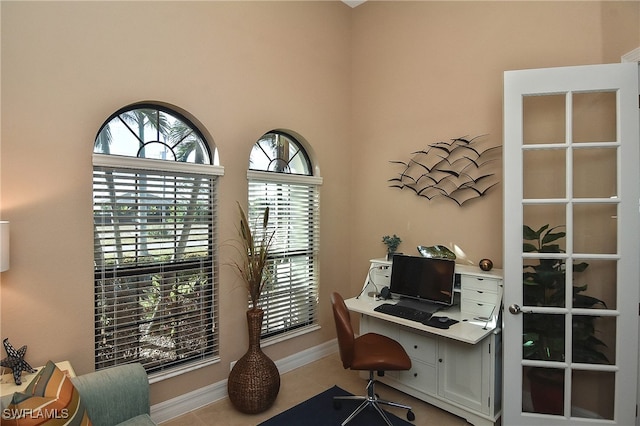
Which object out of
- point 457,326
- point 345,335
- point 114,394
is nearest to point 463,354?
point 457,326

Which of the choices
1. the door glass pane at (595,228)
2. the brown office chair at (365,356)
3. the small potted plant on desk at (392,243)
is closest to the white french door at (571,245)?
the door glass pane at (595,228)

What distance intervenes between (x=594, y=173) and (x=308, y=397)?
104 inches

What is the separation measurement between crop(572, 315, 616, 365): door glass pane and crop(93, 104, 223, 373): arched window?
8.45 feet

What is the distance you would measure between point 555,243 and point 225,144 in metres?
2.52

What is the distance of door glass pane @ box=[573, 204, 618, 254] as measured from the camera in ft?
7.25

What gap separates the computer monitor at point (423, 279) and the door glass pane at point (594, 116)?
125 cm

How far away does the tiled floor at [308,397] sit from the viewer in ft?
8.37

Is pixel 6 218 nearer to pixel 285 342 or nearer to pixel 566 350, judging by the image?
pixel 285 342

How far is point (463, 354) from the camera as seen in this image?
8.41 ft

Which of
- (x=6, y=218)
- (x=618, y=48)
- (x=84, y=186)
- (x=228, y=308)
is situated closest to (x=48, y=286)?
(x=6, y=218)

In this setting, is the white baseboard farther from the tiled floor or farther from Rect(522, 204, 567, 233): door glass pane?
Rect(522, 204, 567, 233): door glass pane

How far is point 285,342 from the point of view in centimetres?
336

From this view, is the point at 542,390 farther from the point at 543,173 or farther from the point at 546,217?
the point at 543,173

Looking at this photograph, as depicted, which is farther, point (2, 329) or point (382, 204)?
point (382, 204)
